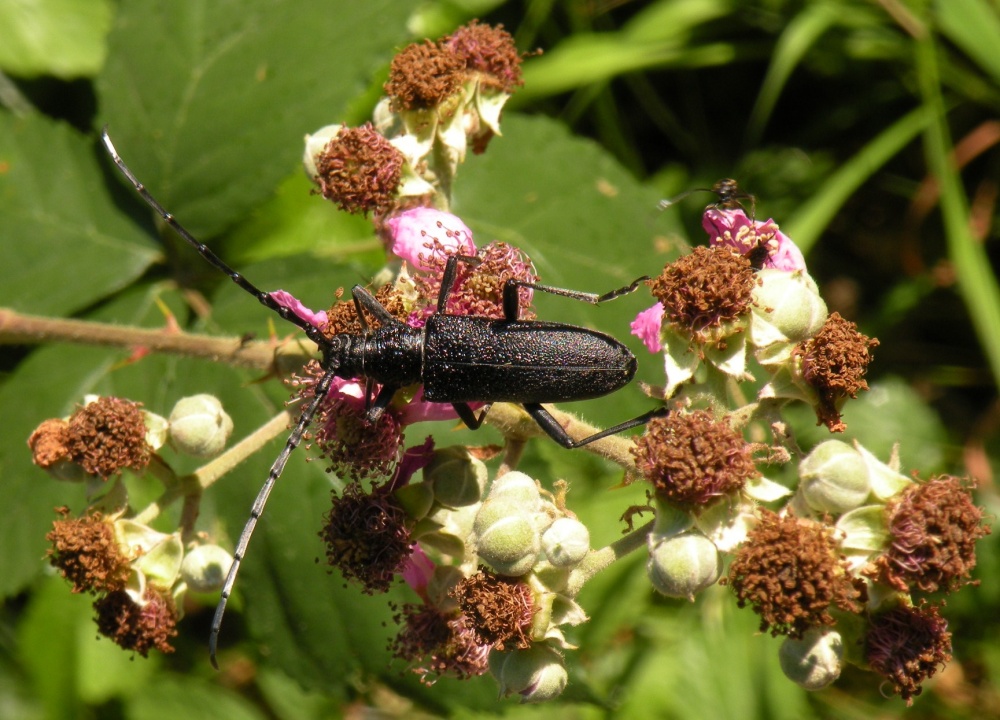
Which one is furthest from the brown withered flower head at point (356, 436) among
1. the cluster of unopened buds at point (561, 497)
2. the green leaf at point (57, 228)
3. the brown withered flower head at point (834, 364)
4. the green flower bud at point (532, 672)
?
the green leaf at point (57, 228)

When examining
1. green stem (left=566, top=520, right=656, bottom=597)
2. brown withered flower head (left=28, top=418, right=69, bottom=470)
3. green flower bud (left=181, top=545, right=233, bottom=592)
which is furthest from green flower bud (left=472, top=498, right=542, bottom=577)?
brown withered flower head (left=28, top=418, right=69, bottom=470)

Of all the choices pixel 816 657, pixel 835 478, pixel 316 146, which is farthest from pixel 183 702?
pixel 835 478

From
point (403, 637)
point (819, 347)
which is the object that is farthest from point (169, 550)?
point (819, 347)

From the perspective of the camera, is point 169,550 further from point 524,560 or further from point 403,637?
point 524,560

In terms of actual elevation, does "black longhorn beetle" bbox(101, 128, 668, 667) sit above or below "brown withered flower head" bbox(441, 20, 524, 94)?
below

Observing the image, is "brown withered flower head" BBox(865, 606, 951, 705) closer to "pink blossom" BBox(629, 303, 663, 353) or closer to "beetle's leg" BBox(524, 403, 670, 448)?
"beetle's leg" BBox(524, 403, 670, 448)

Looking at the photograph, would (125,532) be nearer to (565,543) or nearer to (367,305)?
(367,305)

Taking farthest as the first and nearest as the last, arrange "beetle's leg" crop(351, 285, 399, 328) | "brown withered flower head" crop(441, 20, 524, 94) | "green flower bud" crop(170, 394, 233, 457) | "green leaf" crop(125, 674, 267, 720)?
"green leaf" crop(125, 674, 267, 720) → "brown withered flower head" crop(441, 20, 524, 94) → "beetle's leg" crop(351, 285, 399, 328) → "green flower bud" crop(170, 394, 233, 457)
